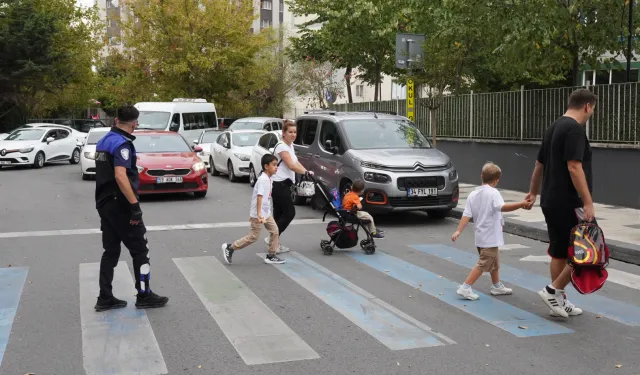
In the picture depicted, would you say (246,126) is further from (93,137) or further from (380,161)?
(380,161)

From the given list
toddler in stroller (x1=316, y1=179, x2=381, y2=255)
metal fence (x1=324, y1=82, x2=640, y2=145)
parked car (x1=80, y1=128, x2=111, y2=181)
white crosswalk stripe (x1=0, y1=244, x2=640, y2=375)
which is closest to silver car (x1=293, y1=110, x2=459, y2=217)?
toddler in stroller (x1=316, y1=179, x2=381, y2=255)

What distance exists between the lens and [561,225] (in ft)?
20.8

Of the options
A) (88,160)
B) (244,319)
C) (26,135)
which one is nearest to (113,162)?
(244,319)

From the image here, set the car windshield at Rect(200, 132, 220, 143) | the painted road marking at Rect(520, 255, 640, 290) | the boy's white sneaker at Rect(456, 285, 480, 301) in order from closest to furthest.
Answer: the boy's white sneaker at Rect(456, 285, 480, 301) → the painted road marking at Rect(520, 255, 640, 290) → the car windshield at Rect(200, 132, 220, 143)

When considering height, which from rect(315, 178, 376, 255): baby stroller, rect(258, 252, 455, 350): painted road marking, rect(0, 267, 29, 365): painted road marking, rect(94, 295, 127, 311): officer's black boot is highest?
rect(315, 178, 376, 255): baby stroller

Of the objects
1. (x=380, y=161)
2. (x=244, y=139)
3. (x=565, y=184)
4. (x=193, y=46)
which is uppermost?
(x=193, y=46)

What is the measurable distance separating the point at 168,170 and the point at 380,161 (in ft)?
17.7

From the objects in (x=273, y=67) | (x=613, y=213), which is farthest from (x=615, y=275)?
(x=273, y=67)

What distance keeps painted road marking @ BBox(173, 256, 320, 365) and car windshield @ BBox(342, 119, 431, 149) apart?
5.39m

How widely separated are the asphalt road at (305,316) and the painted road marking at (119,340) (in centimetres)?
2

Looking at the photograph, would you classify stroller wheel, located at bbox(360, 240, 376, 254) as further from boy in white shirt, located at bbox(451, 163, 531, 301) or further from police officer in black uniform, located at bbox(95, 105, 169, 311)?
police officer in black uniform, located at bbox(95, 105, 169, 311)

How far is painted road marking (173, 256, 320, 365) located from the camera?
216 inches

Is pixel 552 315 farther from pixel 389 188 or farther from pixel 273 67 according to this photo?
pixel 273 67

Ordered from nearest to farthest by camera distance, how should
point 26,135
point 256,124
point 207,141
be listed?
point 207,141 < point 256,124 < point 26,135
